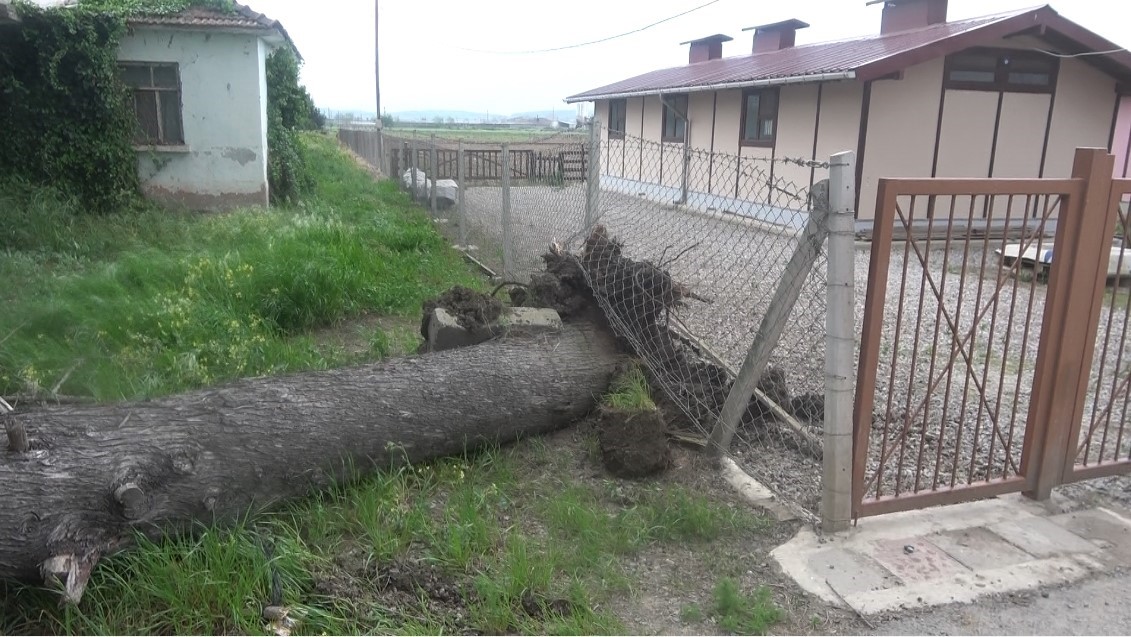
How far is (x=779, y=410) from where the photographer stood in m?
4.19

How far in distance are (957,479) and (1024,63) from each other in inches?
484

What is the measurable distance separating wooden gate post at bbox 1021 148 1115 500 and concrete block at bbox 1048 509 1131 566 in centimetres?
17

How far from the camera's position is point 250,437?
3172mm

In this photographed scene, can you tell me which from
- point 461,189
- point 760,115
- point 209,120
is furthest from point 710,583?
point 760,115

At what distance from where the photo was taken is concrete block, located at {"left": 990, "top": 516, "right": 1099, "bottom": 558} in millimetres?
3186

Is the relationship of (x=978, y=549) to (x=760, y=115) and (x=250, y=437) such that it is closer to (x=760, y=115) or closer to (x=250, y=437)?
(x=250, y=437)

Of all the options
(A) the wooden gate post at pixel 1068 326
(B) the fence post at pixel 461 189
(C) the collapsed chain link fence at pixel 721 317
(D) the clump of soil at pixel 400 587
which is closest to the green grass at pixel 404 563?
(D) the clump of soil at pixel 400 587

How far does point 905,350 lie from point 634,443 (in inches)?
139

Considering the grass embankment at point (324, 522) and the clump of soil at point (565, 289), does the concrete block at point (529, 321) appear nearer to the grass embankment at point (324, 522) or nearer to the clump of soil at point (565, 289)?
the clump of soil at point (565, 289)

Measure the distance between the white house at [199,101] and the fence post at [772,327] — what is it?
10955 millimetres

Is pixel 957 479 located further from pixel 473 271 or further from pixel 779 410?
pixel 473 271

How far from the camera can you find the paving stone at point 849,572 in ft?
9.40

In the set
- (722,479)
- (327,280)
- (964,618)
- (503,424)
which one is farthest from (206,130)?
(964,618)

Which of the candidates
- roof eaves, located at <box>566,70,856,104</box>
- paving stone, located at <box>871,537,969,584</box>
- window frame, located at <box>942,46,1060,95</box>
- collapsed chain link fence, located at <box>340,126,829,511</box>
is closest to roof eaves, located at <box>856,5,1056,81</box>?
roof eaves, located at <box>566,70,856,104</box>
